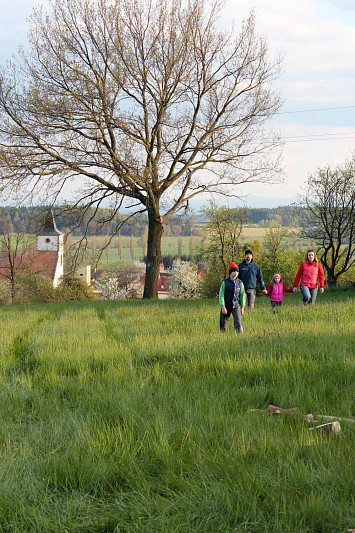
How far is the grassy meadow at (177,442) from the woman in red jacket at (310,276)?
7177mm

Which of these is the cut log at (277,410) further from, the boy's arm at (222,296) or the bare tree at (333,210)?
the bare tree at (333,210)

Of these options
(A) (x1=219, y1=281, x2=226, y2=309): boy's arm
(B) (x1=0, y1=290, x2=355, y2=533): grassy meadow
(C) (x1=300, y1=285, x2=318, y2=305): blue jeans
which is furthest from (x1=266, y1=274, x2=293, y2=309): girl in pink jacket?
(B) (x1=0, y1=290, x2=355, y2=533): grassy meadow

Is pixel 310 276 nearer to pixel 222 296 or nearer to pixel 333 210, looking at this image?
pixel 222 296

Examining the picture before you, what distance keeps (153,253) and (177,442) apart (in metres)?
22.4

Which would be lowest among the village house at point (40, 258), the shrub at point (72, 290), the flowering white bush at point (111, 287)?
the flowering white bush at point (111, 287)

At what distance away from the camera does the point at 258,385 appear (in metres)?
5.92

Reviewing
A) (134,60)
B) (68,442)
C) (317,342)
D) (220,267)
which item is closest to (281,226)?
(220,267)

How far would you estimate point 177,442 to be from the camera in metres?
3.99

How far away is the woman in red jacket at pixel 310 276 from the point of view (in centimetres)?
1494

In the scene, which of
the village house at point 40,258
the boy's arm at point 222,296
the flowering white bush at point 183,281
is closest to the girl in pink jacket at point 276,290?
the boy's arm at point 222,296

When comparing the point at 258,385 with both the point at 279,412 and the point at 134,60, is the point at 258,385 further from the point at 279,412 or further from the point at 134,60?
the point at 134,60

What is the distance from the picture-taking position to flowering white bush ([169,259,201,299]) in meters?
82.8

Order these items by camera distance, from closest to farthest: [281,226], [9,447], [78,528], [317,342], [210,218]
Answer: [78,528]
[9,447]
[317,342]
[210,218]
[281,226]

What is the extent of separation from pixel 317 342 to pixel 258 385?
279 cm
